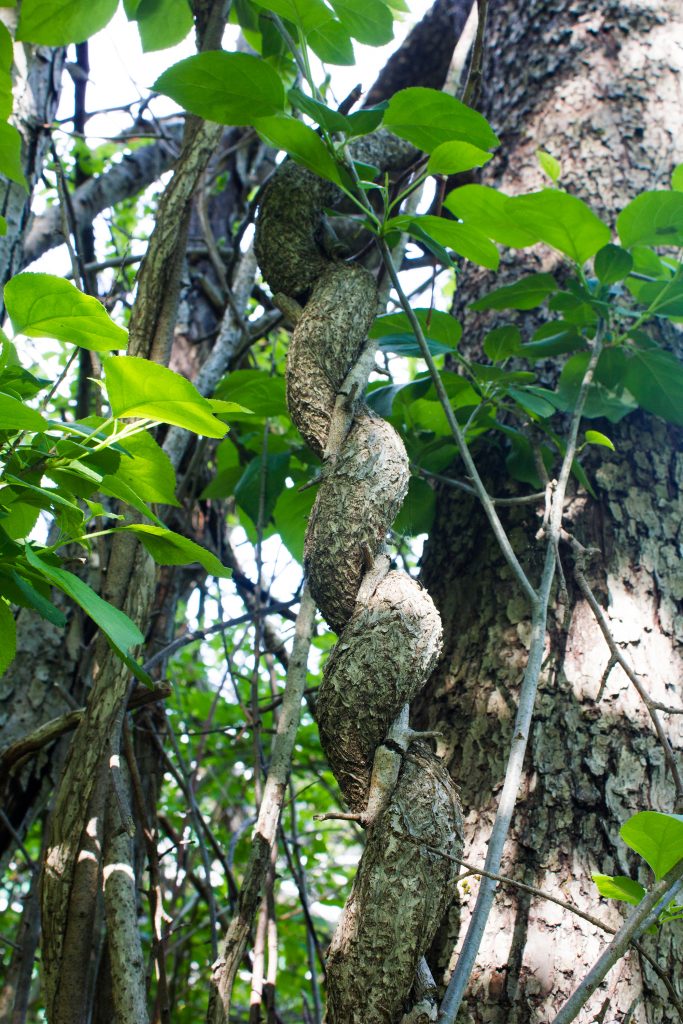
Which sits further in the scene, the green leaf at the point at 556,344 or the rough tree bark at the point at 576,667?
the green leaf at the point at 556,344

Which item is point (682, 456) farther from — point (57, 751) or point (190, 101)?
point (57, 751)

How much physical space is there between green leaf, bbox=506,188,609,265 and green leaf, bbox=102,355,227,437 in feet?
1.53

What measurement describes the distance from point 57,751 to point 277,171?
44.4 inches

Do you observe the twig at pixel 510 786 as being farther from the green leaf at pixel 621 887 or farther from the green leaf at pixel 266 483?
the green leaf at pixel 266 483

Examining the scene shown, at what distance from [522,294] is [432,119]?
290 mm

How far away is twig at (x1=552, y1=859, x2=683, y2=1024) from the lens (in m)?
0.58

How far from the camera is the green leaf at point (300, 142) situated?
86 cm

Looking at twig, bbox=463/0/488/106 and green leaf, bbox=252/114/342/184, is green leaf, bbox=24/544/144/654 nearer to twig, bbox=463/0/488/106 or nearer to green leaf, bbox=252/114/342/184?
green leaf, bbox=252/114/342/184

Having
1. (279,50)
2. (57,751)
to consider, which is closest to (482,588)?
(279,50)

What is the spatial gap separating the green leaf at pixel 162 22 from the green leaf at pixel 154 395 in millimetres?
871

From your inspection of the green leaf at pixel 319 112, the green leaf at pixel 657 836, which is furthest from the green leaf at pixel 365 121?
the green leaf at pixel 657 836

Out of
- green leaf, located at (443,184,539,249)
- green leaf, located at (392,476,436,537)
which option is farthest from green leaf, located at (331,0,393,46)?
green leaf, located at (392,476,436,537)

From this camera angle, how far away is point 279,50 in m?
1.22

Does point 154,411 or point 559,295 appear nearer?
point 154,411
